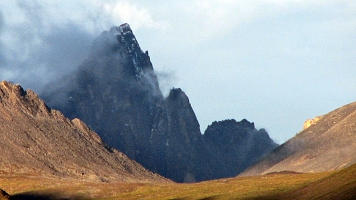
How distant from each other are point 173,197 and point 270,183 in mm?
17879

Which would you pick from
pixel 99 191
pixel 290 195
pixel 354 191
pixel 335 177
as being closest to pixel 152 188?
pixel 99 191

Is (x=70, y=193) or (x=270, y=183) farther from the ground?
(x=70, y=193)

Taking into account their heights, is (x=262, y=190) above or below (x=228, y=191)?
below

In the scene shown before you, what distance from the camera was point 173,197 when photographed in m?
164

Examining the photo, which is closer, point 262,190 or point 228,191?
point 262,190

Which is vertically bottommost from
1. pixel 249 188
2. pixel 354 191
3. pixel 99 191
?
pixel 354 191

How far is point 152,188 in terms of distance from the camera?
197750mm

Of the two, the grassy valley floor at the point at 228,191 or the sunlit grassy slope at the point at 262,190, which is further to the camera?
the grassy valley floor at the point at 228,191

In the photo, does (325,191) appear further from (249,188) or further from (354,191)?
(249,188)

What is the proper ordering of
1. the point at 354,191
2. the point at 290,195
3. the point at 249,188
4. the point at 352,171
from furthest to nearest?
the point at 249,188, the point at 290,195, the point at 352,171, the point at 354,191

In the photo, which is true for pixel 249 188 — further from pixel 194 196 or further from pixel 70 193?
pixel 70 193

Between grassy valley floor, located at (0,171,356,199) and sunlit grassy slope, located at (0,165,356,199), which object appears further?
grassy valley floor, located at (0,171,356,199)

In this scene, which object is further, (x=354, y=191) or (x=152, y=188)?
(x=152, y=188)

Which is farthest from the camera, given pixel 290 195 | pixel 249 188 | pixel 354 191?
pixel 249 188
